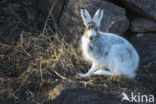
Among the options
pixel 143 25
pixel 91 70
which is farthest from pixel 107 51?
pixel 143 25

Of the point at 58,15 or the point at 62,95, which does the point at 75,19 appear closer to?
the point at 58,15

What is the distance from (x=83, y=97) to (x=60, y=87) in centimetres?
41

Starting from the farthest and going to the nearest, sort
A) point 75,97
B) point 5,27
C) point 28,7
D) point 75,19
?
point 28,7
point 5,27
point 75,19
point 75,97

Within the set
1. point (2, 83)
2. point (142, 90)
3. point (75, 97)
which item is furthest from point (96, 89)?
point (2, 83)

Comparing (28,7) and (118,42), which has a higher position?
(28,7)

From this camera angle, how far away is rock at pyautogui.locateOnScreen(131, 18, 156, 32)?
16.8 ft

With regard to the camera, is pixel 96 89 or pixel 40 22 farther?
pixel 40 22

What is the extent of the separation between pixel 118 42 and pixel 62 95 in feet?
3.88

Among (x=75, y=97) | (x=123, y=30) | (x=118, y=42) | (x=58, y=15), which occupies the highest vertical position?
(x=58, y=15)

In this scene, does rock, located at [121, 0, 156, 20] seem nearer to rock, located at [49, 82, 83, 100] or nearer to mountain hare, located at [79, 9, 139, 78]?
mountain hare, located at [79, 9, 139, 78]

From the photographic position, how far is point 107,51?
3941 millimetres

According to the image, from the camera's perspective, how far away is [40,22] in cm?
548

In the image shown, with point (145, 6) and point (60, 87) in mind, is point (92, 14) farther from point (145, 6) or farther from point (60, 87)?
point (60, 87)

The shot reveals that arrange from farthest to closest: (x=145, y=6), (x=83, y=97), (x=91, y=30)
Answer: (x=145, y=6)
(x=91, y=30)
(x=83, y=97)
